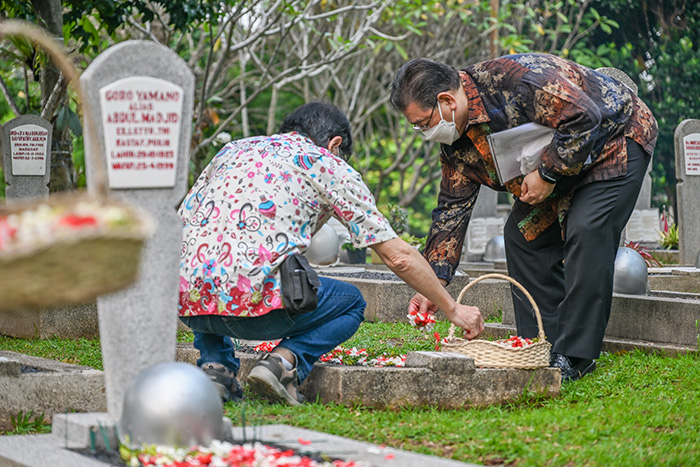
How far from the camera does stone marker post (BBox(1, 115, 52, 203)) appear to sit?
7.80 m

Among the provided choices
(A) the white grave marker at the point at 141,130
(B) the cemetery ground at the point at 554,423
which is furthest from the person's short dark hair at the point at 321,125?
(B) the cemetery ground at the point at 554,423

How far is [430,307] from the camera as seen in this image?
191 inches

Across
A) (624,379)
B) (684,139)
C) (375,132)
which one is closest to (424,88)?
(624,379)

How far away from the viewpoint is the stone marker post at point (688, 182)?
375 inches

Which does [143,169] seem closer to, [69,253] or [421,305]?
[69,253]

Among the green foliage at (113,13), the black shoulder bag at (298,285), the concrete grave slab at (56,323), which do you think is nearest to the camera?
the black shoulder bag at (298,285)

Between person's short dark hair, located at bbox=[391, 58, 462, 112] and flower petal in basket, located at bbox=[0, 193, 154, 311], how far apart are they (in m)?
2.66

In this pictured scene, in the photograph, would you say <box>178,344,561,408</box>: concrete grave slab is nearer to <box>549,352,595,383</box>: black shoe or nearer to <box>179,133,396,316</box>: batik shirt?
<box>549,352,595,383</box>: black shoe

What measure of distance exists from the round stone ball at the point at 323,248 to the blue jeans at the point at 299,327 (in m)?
5.23

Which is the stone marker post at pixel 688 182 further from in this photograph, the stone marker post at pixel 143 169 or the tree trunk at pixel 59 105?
the stone marker post at pixel 143 169

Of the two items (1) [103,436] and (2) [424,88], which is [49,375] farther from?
(2) [424,88]

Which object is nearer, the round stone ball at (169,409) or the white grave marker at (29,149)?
the round stone ball at (169,409)

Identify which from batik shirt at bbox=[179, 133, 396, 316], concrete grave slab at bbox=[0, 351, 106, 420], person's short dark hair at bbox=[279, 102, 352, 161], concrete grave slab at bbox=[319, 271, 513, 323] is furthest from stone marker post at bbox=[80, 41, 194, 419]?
concrete grave slab at bbox=[319, 271, 513, 323]

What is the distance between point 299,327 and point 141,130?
51.3 inches
